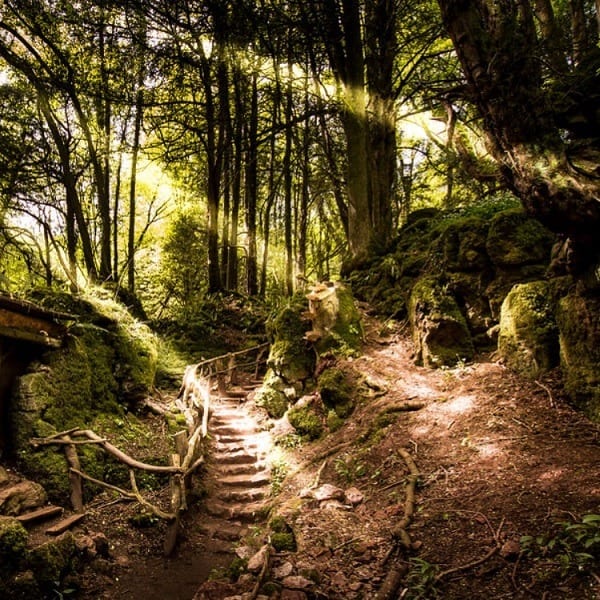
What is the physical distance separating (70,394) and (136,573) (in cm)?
331

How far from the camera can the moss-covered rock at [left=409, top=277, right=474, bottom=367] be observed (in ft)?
24.3

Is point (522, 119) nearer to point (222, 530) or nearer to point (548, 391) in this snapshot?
point (548, 391)

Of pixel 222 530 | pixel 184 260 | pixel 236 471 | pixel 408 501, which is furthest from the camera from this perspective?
pixel 184 260

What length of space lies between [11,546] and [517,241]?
7865 millimetres

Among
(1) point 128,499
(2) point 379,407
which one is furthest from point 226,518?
(2) point 379,407

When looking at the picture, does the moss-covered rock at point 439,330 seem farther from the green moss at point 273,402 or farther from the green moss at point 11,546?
the green moss at point 11,546

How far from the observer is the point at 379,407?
23.8 feet

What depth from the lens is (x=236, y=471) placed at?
28.3ft

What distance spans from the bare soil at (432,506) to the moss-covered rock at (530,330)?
0.23 m

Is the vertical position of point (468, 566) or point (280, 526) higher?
point (468, 566)

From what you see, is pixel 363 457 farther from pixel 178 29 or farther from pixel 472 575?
pixel 178 29

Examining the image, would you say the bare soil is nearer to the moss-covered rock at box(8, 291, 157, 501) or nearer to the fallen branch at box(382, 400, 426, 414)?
the fallen branch at box(382, 400, 426, 414)

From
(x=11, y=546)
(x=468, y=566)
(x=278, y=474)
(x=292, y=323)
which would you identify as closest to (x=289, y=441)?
(x=278, y=474)

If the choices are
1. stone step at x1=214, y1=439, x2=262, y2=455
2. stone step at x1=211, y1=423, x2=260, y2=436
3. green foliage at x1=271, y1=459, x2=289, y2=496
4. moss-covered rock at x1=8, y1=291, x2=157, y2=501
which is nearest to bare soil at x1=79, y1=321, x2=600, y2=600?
green foliage at x1=271, y1=459, x2=289, y2=496
